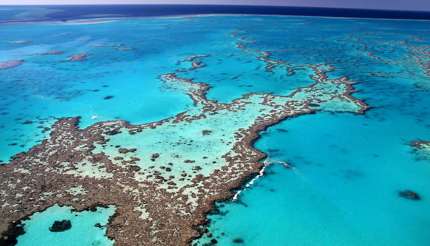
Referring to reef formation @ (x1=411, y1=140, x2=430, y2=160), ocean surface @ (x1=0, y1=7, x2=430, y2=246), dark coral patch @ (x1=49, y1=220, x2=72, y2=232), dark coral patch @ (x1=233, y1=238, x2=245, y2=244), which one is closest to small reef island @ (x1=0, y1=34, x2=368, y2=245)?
dark coral patch @ (x1=49, y1=220, x2=72, y2=232)

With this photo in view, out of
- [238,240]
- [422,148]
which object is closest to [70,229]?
[238,240]

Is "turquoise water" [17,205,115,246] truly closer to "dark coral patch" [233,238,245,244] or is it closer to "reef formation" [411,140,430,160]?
"dark coral patch" [233,238,245,244]

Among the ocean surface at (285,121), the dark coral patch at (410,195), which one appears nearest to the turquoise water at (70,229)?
the ocean surface at (285,121)

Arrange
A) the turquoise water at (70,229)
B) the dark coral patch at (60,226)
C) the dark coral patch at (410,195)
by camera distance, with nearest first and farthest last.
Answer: the turquoise water at (70,229), the dark coral patch at (60,226), the dark coral patch at (410,195)

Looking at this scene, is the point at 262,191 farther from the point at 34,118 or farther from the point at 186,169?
the point at 34,118

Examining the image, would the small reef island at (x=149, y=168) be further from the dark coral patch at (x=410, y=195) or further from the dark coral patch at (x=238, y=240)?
the dark coral patch at (x=410, y=195)

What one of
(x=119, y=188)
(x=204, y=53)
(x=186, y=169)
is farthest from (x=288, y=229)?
(x=204, y=53)
